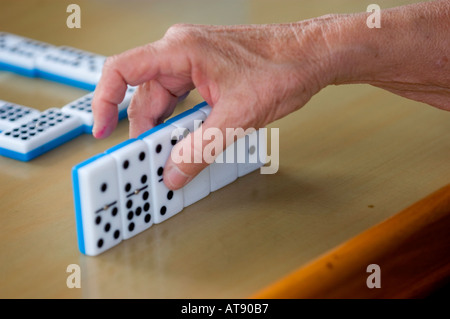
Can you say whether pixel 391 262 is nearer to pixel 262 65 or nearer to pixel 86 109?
pixel 262 65

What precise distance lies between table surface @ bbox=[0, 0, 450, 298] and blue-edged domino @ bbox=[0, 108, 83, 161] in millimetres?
15

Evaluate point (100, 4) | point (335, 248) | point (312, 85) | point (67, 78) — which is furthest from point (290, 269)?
point (100, 4)

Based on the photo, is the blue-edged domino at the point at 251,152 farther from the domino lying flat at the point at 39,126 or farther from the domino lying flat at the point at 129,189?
the domino lying flat at the point at 39,126

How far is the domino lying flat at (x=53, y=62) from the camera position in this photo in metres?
1.51

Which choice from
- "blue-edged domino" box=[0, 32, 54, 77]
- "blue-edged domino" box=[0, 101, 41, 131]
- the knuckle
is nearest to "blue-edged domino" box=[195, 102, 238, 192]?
the knuckle

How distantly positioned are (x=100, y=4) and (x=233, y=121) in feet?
2.89

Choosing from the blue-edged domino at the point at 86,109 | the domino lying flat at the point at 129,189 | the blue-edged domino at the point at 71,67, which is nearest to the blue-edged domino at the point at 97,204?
the domino lying flat at the point at 129,189

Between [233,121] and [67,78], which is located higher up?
[67,78]

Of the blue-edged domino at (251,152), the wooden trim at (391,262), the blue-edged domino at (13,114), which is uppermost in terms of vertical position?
the blue-edged domino at (13,114)

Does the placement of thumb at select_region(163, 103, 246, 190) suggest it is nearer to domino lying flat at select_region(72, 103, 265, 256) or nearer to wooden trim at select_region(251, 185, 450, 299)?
domino lying flat at select_region(72, 103, 265, 256)

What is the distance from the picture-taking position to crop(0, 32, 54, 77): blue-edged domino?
1.56m

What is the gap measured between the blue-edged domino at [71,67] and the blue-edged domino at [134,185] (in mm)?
445

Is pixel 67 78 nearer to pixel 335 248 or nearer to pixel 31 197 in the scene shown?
pixel 31 197

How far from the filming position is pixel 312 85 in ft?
3.73
